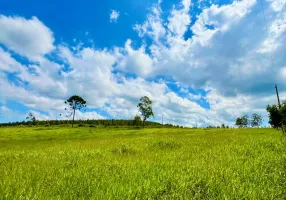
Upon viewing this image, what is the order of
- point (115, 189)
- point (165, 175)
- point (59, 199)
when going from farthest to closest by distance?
point (165, 175) → point (115, 189) → point (59, 199)

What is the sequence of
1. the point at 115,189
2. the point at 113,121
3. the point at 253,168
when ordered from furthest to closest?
the point at 113,121 < the point at 253,168 < the point at 115,189

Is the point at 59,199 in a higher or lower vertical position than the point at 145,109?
lower

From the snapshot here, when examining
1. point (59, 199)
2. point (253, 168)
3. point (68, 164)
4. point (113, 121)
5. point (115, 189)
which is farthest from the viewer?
point (113, 121)

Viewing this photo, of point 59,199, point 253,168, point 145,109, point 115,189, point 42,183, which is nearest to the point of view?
point 59,199

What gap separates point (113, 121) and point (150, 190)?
170 m

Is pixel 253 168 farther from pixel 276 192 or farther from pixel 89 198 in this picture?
pixel 89 198

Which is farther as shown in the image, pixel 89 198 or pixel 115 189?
pixel 115 189

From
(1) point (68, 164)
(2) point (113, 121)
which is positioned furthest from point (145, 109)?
(1) point (68, 164)

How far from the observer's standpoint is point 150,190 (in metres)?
6.24

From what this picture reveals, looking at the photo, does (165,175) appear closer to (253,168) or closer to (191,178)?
(191,178)

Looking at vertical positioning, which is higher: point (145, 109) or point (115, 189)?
point (145, 109)

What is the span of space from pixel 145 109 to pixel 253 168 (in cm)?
10446

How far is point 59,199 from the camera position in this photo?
17.8 ft

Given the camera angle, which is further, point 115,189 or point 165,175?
point 165,175
